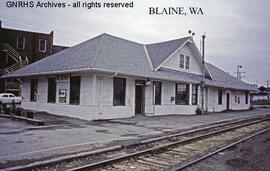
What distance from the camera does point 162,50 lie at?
2628 centimetres

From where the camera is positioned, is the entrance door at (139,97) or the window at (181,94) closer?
the entrance door at (139,97)

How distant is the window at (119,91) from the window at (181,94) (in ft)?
22.0

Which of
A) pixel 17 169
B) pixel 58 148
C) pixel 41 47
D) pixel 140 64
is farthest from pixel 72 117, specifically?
pixel 41 47

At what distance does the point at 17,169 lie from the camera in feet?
20.2

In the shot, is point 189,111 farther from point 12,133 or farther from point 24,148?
point 24,148

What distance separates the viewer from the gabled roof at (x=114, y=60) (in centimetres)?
1784

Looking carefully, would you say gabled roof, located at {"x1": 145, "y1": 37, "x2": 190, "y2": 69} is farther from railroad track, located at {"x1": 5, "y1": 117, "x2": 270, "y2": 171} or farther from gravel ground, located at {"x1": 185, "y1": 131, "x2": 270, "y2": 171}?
gravel ground, located at {"x1": 185, "y1": 131, "x2": 270, "y2": 171}

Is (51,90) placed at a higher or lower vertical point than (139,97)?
higher

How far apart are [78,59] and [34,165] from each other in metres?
13.3

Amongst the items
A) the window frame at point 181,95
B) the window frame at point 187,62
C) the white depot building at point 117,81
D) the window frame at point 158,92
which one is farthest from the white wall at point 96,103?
the window frame at point 187,62

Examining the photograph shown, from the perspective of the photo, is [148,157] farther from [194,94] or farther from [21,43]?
[21,43]

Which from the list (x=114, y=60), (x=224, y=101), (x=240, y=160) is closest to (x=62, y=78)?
(x=114, y=60)

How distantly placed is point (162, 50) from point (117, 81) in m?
8.82

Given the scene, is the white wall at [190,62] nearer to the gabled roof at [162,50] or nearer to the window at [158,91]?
the gabled roof at [162,50]
